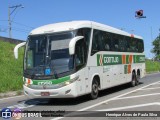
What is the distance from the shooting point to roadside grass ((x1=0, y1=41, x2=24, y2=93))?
2198 cm

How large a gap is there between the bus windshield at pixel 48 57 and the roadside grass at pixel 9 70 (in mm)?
5960

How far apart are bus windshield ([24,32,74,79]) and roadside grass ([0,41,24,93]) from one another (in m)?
5.96

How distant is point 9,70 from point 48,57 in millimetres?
13848

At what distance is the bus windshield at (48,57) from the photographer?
14.7m

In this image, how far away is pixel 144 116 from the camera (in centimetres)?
1131

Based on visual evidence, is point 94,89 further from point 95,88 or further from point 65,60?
point 65,60

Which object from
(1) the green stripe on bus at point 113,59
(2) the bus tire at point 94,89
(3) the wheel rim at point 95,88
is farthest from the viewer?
(1) the green stripe on bus at point 113,59

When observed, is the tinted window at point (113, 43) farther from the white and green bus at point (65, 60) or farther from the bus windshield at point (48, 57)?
the bus windshield at point (48, 57)

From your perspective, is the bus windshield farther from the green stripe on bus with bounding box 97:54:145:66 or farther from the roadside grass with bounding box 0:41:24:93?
the roadside grass with bounding box 0:41:24:93

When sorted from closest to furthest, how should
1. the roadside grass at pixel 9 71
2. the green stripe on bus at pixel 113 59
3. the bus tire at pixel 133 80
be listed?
the green stripe on bus at pixel 113 59, the roadside grass at pixel 9 71, the bus tire at pixel 133 80

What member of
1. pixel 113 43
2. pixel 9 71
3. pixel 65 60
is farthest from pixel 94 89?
pixel 9 71

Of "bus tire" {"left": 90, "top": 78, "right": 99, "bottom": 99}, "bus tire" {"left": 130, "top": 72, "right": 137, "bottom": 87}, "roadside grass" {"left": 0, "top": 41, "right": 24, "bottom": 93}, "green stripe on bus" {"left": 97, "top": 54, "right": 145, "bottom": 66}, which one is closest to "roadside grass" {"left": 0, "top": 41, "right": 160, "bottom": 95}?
"roadside grass" {"left": 0, "top": 41, "right": 24, "bottom": 93}

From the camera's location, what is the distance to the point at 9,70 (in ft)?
92.6

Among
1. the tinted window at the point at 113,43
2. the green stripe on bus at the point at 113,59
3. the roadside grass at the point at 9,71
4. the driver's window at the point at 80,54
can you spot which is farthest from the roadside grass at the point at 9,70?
the driver's window at the point at 80,54
